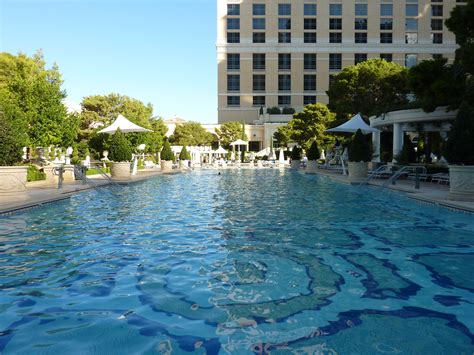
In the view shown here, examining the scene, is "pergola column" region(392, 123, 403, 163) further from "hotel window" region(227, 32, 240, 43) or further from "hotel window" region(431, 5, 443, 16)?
"hotel window" region(431, 5, 443, 16)

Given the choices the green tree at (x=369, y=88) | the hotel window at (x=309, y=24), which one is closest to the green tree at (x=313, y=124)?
the green tree at (x=369, y=88)

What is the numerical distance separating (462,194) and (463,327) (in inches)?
369

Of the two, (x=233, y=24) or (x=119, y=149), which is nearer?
(x=119, y=149)

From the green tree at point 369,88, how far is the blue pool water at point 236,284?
88.0 ft

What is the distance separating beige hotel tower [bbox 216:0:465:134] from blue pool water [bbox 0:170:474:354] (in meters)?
60.5

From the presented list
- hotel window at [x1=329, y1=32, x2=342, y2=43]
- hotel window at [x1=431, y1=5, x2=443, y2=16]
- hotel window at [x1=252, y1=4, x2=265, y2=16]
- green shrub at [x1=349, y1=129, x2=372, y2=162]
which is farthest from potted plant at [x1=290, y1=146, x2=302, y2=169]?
hotel window at [x1=431, y1=5, x2=443, y2=16]

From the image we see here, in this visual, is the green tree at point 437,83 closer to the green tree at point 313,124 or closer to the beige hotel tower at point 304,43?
the green tree at point 313,124

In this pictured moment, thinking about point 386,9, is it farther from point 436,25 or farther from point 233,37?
point 233,37

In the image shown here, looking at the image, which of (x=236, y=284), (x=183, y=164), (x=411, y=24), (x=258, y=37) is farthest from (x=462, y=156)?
(x=411, y=24)

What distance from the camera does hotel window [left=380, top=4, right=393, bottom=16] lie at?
67000 mm

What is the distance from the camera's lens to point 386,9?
67188 mm

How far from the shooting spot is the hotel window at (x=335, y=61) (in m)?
69.0

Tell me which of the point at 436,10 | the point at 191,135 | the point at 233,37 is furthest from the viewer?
the point at 233,37

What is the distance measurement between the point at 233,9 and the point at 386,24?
2362 centimetres
